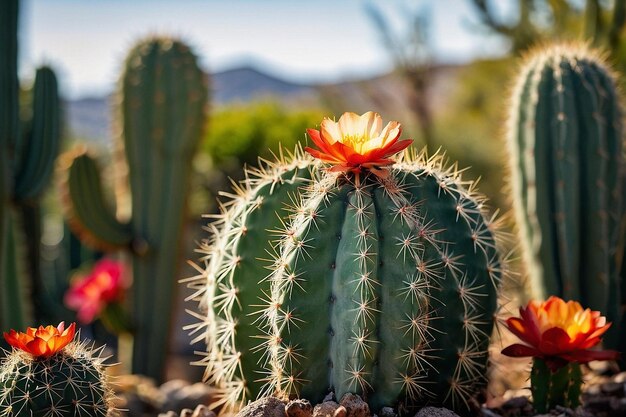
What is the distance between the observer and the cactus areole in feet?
8.38

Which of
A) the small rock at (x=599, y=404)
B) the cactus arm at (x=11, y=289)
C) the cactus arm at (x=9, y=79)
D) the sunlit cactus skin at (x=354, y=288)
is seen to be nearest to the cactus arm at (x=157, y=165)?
the cactus arm at (x=9, y=79)

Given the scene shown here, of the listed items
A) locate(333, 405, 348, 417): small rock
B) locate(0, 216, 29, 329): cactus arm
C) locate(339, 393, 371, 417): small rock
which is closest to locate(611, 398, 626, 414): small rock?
locate(339, 393, 371, 417): small rock

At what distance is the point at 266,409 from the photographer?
2.48m

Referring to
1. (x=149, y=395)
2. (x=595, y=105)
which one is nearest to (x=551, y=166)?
(x=595, y=105)

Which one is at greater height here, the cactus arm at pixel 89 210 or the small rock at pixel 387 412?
the cactus arm at pixel 89 210

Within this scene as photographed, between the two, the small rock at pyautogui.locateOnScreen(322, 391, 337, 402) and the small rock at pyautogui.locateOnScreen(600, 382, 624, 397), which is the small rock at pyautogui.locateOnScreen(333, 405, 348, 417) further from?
the small rock at pyautogui.locateOnScreen(600, 382, 624, 397)

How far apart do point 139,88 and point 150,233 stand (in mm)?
949

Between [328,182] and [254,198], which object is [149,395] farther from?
[328,182]

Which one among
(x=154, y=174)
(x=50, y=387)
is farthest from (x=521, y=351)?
(x=154, y=174)

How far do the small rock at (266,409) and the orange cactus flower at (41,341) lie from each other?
22.4 inches

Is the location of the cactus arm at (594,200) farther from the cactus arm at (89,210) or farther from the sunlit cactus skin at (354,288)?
the cactus arm at (89,210)

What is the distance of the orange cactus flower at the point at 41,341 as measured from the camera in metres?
2.51

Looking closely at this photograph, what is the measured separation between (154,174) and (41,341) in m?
3.16

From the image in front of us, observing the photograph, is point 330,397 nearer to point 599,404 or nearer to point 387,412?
point 387,412
